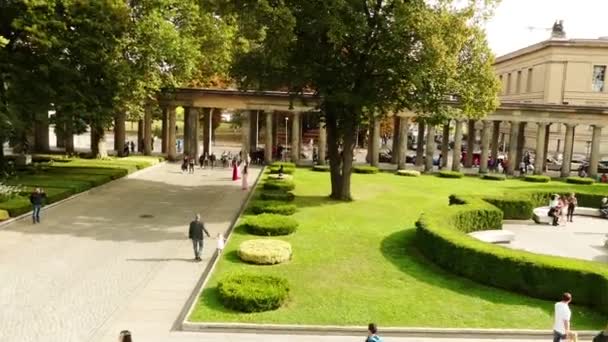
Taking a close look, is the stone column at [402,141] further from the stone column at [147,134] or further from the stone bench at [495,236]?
the stone bench at [495,236]

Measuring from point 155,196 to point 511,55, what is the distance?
6971 centimetres

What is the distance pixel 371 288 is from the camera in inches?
709

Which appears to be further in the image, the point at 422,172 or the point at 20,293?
the point at 422,172

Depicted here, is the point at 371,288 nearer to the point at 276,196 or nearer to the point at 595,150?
the point at 276,196

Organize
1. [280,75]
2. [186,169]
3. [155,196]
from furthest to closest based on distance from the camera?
1. [186,169]
2. [155,196]
3. [280,75]

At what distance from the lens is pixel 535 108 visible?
185 feet

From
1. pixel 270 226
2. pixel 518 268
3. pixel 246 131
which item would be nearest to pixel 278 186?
pixel 270 226

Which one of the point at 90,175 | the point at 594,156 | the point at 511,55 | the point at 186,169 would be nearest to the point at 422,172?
the point at 594,156

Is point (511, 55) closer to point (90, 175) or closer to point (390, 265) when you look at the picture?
point (90, 175)

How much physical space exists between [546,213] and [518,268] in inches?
669

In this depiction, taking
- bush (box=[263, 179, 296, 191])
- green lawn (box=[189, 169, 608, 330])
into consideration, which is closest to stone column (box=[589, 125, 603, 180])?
bush (box=[263, 179, 296, 191])

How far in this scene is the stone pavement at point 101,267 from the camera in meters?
14.9

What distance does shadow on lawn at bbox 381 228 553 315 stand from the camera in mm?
17594

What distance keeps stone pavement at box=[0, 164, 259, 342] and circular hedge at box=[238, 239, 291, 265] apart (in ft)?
5.21
